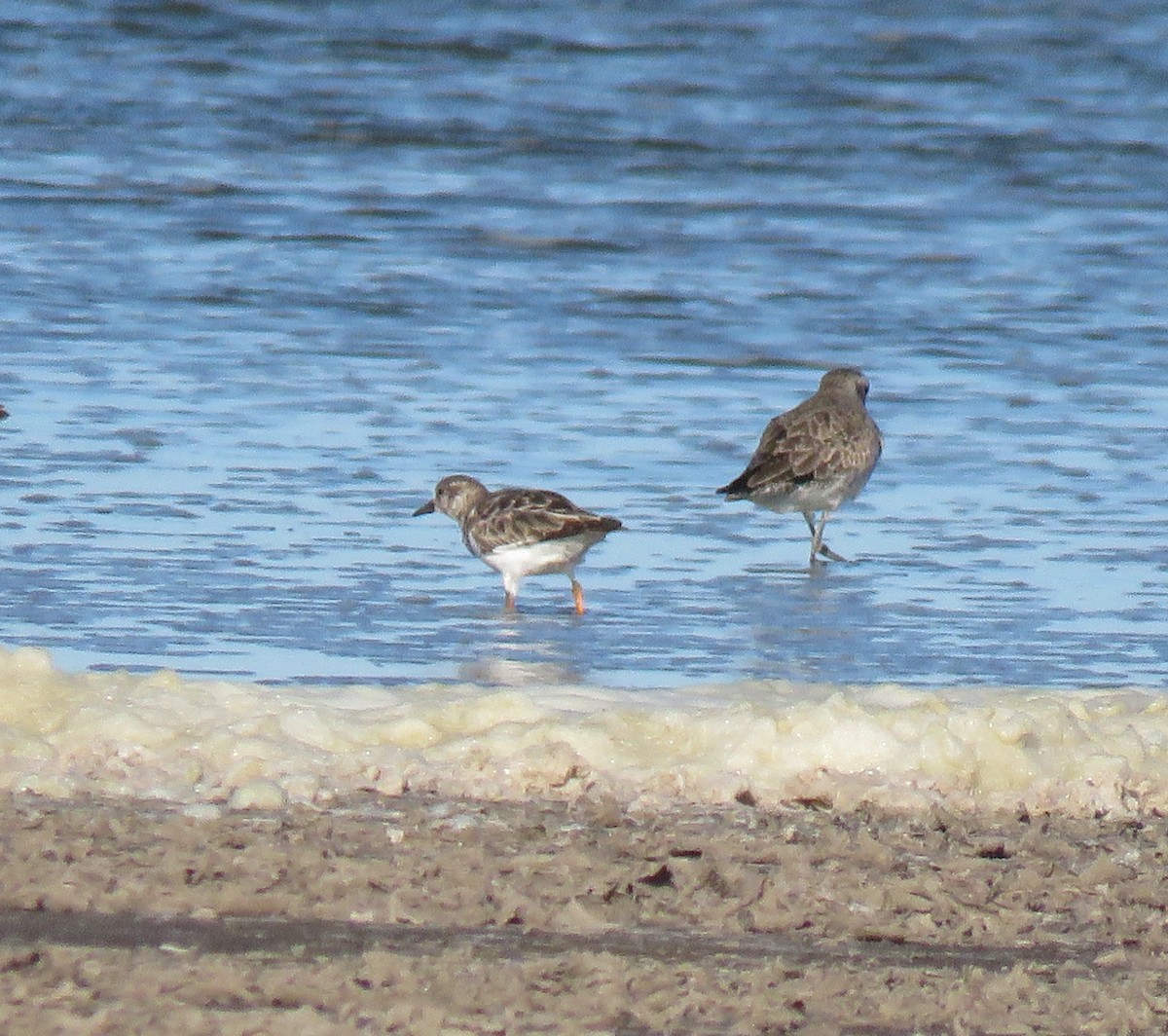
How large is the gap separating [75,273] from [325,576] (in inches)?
299

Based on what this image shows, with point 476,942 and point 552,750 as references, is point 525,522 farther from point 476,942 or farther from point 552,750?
point 476,942

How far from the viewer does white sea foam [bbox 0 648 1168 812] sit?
5.71m

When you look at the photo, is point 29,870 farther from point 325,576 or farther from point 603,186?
point 603,186

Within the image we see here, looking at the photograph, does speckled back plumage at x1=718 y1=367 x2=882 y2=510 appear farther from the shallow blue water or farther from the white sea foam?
the white sea foam

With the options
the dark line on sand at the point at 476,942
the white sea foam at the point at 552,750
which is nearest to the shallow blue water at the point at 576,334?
the white sea foam at the point at 552,750

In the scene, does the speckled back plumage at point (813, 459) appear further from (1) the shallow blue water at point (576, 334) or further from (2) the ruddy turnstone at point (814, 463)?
(1) the shallow blue water at point (576, 334)

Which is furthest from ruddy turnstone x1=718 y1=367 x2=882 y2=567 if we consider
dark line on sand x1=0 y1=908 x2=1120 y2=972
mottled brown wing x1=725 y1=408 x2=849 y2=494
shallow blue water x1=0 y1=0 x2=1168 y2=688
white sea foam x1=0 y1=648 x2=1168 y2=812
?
dark line on sand x1=0 y1=908 x2=1120 y2=972

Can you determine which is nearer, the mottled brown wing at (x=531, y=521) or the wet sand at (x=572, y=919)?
the wet sand at (x=572, y=919)

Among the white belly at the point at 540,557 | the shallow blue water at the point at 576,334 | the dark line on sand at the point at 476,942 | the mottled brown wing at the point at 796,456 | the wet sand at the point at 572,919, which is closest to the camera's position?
the wet sand at the point at 572,919

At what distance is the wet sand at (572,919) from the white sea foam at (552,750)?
0.39ft

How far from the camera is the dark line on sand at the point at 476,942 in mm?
4555

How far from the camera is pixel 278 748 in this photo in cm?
583

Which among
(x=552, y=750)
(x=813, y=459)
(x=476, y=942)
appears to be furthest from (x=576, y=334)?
(x=476, y=942)

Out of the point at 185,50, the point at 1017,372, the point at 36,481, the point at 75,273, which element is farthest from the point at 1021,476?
the point at 185,50
